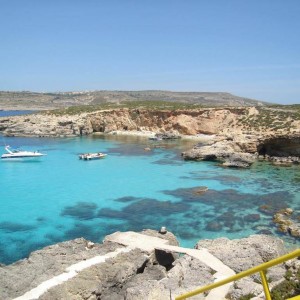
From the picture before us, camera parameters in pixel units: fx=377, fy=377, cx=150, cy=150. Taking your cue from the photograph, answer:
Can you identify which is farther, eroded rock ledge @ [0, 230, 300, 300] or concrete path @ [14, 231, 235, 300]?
eroded rock ledge @ [0, 230, 300, 300]

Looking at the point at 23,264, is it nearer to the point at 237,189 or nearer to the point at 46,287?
the point at 46,287

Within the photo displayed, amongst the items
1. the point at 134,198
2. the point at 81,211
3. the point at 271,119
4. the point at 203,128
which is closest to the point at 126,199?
the point at 134,198

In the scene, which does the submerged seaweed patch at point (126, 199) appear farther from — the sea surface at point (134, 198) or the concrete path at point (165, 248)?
the concrete path at point (165, 248)

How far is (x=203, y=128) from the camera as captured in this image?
3199 inches

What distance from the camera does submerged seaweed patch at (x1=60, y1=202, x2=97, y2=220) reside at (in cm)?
2855

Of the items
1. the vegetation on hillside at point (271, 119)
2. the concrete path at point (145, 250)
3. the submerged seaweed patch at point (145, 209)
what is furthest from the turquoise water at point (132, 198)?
the vegetation on hillside at point (271, 119)

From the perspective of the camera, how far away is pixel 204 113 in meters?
80.8

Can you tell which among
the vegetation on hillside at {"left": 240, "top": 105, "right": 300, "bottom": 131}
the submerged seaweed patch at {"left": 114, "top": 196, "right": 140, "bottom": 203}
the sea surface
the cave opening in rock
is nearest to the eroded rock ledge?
the sea surface

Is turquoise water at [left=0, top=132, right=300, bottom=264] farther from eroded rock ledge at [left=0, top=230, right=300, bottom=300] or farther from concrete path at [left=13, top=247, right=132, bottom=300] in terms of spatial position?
concrete path at [left=13, top=247, right=132, bottom=300]

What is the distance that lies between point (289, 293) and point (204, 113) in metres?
72.0

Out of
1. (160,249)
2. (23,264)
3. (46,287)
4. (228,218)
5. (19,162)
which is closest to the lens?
(46,287)

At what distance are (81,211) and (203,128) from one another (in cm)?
5491

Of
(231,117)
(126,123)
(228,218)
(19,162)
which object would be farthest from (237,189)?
(126,123)

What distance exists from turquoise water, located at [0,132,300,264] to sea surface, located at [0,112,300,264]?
0.22 ft
